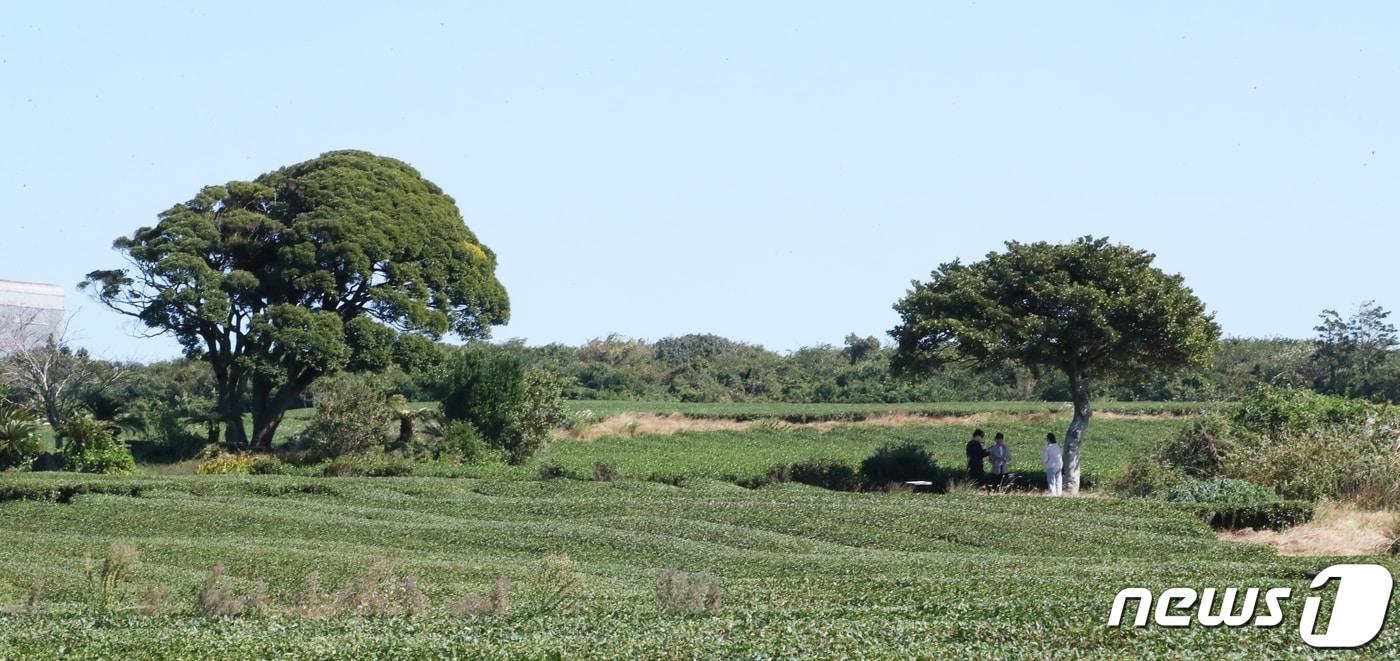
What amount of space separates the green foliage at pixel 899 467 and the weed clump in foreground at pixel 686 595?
19.6 metres

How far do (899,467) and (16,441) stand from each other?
66.8 feet

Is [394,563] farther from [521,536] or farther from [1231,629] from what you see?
[1231,629]

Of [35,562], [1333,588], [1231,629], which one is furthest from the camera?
[35,562]

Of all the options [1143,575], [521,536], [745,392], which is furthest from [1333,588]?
[745,392]

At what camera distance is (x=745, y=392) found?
79188 mm

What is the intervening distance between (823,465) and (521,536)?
13.1 m

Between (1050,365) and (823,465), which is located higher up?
(1050,365)

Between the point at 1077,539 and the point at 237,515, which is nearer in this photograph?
the point at 1077,539

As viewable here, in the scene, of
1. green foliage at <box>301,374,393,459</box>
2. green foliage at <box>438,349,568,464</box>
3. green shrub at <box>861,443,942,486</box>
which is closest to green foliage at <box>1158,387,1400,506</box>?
green shrub at <box>861,443,942,486</box>

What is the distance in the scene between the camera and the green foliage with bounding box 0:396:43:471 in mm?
34406

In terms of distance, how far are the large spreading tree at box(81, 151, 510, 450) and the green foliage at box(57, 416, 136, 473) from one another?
236 inches

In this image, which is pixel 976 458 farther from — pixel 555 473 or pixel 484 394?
pixel 484 394

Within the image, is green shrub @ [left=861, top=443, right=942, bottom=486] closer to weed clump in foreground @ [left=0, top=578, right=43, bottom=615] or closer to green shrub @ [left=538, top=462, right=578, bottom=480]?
green shrub @ [left=538, top=462, right=578, bottom=480]

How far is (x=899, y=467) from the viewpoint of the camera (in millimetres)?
33375
